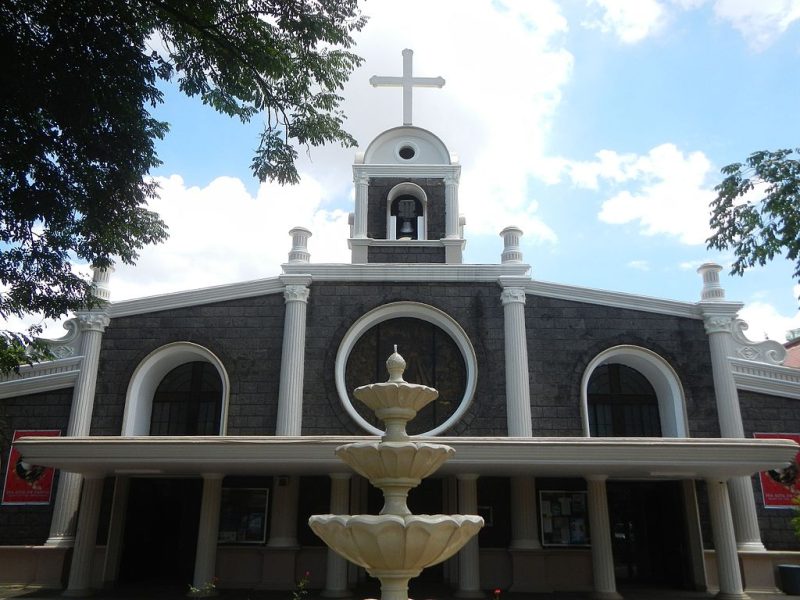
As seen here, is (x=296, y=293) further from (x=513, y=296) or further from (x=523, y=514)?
(x=523, y=514)

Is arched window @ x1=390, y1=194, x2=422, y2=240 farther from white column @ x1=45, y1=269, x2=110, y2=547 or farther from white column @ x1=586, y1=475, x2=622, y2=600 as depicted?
white column @ x1=586, y1=475, x2=622, y2=600

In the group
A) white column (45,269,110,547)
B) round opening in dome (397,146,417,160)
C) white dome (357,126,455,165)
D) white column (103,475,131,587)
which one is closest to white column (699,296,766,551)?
white dome (357,126,455,165)

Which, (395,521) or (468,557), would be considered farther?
(468,557)

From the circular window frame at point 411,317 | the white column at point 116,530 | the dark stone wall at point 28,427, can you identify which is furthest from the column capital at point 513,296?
the dark stone wall at point 28,427

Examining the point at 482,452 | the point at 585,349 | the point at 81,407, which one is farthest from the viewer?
the point at 585,349

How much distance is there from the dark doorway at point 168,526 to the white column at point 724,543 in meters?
11.4

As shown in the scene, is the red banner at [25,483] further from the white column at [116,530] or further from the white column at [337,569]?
the white column at [337,569]

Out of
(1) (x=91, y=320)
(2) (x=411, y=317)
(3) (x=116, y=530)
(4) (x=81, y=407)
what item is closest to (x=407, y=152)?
(2) (x=411, y=317)

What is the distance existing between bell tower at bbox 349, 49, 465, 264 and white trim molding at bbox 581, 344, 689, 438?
4.38 metres

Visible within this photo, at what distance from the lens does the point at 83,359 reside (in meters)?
Result: 16.2

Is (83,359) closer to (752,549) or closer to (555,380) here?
(555,380)

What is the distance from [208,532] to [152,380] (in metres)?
4.40

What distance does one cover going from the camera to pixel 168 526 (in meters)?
16.9

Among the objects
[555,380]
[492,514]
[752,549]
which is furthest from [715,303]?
[492,514]
